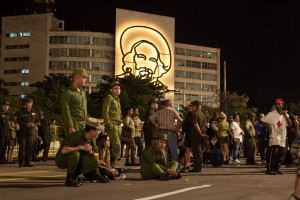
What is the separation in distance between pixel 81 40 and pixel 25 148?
317ft

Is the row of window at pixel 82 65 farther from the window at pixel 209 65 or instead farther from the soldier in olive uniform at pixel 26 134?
the soldier in olive uniform at pixel 26 134

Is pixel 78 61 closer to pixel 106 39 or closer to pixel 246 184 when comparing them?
pixel 106 39

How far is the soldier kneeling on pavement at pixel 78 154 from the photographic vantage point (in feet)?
28.3

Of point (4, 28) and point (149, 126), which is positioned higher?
point (4, 28)

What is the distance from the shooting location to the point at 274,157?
Answer: 484 inches

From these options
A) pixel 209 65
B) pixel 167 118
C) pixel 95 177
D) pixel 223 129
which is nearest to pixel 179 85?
pixel 209 65

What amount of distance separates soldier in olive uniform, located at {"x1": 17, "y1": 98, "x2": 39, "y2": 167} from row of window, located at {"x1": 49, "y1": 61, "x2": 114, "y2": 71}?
3715 inches

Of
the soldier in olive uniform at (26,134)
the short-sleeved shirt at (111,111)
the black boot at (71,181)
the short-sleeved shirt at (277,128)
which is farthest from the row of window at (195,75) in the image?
the black boot at (71,181)

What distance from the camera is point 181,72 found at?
12400 centimetres

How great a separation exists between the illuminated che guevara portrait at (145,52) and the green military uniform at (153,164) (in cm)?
9266

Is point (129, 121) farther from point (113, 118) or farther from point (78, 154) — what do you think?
point (78, 154)

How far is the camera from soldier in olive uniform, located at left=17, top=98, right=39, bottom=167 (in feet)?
46.8

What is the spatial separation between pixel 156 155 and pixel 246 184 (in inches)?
73.0

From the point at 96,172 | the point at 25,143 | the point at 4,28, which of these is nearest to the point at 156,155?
the point at 96,172
